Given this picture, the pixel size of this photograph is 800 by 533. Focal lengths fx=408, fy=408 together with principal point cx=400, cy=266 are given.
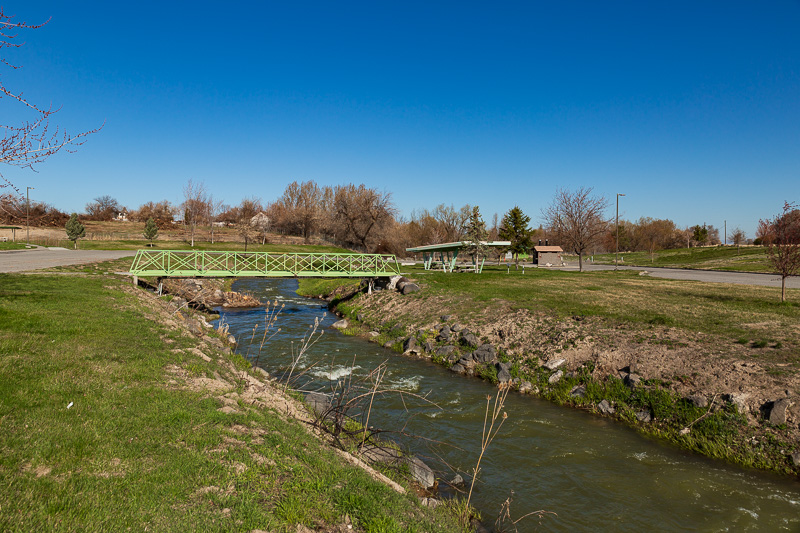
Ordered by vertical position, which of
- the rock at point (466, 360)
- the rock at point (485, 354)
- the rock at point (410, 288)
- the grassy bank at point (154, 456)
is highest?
the rock at point (410, 288)

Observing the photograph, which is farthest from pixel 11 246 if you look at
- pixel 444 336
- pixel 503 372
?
pixel 503 372

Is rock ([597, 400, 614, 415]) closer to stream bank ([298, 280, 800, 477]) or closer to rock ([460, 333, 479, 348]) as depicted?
stream bank ([298, 280, 800, 477])

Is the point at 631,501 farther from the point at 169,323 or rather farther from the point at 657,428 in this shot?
the point at 169,323

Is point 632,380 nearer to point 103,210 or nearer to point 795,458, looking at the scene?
point 795,458

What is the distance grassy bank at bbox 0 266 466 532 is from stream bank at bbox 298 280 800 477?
6.99 meters

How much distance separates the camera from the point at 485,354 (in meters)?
14.6

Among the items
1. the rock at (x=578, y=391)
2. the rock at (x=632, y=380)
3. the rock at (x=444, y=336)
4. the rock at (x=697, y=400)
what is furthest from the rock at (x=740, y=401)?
the rock at (x=444, y=336)

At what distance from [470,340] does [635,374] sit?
232 inches

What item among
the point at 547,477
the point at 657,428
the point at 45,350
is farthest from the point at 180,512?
the point at 657,428

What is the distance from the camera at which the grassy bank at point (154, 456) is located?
155 inches

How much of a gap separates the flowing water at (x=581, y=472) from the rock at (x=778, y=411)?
4.25 ft

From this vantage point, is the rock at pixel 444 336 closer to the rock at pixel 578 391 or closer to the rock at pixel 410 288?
the rock at pixel 578 391

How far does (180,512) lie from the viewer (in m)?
4.01

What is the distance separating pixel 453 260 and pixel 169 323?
2197 cm
